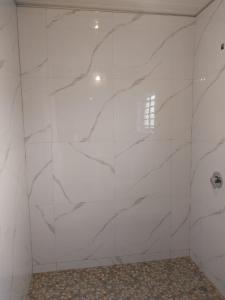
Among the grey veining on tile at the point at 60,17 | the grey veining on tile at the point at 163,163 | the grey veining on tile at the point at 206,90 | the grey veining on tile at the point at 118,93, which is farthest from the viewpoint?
the grey veining on tile at the point at 163,163

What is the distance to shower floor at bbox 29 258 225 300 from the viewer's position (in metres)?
1.75

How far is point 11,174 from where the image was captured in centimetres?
141

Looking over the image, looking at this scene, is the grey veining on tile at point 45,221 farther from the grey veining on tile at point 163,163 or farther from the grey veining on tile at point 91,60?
the grey veining on tile at point 91,60

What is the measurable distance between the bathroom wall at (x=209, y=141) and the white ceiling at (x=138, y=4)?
0.12 m

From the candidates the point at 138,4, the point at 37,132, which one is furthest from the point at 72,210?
the point at 138,4

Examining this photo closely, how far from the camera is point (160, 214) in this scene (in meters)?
2.12

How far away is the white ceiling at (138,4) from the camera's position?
1.71m

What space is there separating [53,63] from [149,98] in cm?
80

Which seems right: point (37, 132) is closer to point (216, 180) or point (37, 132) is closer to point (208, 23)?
point (216, 180)

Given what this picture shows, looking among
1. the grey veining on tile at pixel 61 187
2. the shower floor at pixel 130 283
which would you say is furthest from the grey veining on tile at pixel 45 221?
the shower floor at pixel 130 283

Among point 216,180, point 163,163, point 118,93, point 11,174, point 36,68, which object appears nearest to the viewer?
point 11,174

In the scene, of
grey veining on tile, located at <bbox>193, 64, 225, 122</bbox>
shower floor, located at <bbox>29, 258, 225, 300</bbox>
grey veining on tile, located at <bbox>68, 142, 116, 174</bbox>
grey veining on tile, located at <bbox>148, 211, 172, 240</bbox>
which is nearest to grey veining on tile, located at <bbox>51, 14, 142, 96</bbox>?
grey veining on tile, located at <bbox>68, 142, 116, 174</bbox>

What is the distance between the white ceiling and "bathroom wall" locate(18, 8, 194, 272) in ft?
0.17

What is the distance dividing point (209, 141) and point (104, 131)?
811mm
